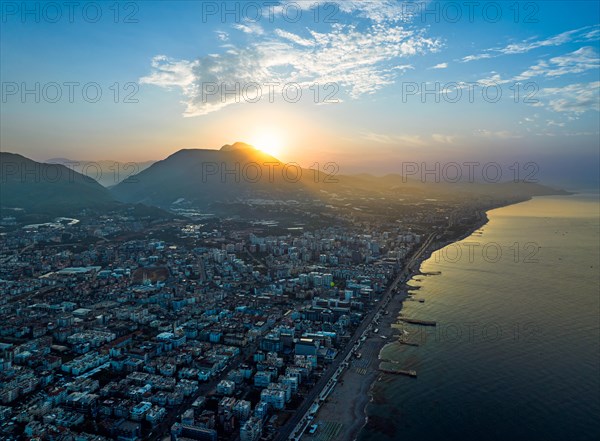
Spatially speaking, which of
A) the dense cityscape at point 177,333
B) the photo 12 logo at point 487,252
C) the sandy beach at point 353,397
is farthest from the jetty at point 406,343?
the photo 12 logo at point 487,252

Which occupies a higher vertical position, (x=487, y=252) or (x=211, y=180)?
(x=211, y=180)

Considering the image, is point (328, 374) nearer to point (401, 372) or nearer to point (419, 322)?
point (401, 372)

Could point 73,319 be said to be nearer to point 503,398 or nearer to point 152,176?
point 503,398

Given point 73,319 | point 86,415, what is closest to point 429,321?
point 86,415

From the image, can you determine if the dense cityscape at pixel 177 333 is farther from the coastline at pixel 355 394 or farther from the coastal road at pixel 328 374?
the coastline at pixel 355 394

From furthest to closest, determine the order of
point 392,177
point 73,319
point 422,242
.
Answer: point 392,177
point 422,242
point 73,319

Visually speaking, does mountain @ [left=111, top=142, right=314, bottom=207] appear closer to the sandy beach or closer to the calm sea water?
the calm sea water

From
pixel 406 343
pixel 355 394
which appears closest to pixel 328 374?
pixel 355 394
